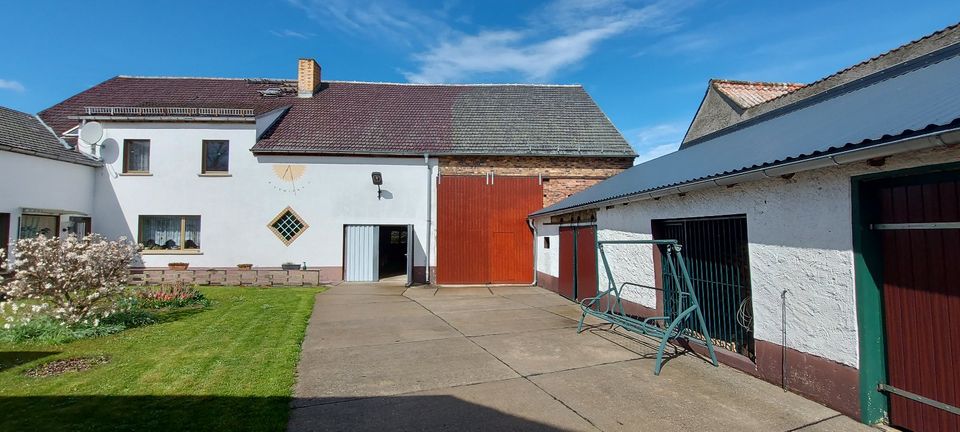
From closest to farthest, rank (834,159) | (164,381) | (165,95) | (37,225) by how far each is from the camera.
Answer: (834,159)
(164,381)
(37,225)
(165,95)

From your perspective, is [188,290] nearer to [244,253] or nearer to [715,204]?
[244,253]

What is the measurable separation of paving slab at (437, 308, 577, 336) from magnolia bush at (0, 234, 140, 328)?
592 centimetres

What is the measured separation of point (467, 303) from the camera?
10883 mm

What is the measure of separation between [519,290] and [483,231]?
106 inches

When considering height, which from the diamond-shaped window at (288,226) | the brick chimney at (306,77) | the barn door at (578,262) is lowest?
the barn door at (578,262)

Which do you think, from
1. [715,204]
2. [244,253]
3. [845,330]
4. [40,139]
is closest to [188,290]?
[244,253]

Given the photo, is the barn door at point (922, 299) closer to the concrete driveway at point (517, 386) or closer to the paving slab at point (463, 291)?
the concrete driveway at point (517, 386)

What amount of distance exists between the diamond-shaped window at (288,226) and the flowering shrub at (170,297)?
4520mm

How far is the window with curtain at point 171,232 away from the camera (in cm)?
1473

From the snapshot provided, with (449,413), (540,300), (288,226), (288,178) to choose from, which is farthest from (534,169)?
(449,413)

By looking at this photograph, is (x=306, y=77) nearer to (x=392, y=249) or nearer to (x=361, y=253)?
(x=361, y=253)

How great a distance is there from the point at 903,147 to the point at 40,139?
20.6m

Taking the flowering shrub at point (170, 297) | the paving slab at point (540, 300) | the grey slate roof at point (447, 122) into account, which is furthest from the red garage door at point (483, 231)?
the flowering shrub at point (170, 297)

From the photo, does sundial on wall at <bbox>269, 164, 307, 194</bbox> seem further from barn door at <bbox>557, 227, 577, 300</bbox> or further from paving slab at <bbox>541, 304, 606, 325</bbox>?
paving slab at <bbox>541, 304, 606, 325</bbox>
